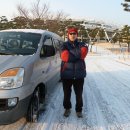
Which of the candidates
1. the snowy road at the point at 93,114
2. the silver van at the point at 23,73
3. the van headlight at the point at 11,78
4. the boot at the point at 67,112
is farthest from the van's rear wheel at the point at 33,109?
the boot at the point at 67,112

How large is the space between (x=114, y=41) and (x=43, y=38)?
80821 millimetres

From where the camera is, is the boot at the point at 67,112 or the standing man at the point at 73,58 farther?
A: the boot at the point at 67,112

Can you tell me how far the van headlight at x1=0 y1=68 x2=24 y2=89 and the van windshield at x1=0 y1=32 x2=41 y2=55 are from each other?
2.81ft

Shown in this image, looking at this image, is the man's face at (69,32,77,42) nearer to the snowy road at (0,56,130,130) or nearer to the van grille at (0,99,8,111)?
the snowy road at (0,56,130,130)

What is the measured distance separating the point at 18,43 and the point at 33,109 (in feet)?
4.81

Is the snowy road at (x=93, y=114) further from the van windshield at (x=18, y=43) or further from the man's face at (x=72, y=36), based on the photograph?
the man's face at (x=72, y=36)

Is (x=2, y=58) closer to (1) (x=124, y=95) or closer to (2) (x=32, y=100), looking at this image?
(2) (x=32, y=100)

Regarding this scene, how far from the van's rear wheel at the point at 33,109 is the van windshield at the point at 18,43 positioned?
80 centimetres

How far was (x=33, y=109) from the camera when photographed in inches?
211

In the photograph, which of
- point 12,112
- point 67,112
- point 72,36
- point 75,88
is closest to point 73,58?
point 72,36

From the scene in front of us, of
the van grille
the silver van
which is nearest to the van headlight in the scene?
the silver van

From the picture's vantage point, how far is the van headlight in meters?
4.69

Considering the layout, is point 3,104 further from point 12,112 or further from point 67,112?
point 67,112

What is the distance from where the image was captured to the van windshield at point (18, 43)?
5.73 meters
